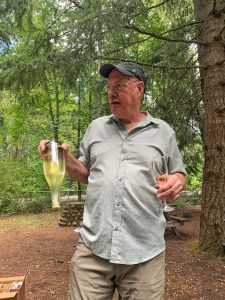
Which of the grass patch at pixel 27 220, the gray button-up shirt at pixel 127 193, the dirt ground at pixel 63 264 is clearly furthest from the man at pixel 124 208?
the grass patch at pixel 27 220

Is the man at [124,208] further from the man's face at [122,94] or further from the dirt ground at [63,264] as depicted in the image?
the dirt ground at [63,264]

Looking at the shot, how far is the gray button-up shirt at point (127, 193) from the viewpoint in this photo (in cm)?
197

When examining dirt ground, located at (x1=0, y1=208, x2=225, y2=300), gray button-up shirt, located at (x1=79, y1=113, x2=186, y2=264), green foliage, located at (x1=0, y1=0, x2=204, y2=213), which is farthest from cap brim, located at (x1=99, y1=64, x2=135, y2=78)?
green foliage, located at (x1=0, y1=0, x2=204, y2=213)

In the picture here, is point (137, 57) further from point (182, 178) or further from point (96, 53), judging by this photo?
point (182, 178)

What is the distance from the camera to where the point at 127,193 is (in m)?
2.00

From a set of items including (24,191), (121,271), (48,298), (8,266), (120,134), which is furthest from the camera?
(24,191)

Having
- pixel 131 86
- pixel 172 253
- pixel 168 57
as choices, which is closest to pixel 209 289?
pixel 172 253

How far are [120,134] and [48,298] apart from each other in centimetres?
330

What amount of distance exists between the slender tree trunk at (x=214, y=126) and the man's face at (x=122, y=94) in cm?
375

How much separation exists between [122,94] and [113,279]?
1095 millimetres

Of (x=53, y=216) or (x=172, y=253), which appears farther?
(x=53, y=216)

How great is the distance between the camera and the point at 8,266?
634cm

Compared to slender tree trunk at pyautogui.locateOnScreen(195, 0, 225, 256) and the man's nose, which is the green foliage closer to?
slender tree trunk at pyautogui.locateOnScreen(195, 0, 225, 256)

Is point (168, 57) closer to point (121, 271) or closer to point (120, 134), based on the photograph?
point (120, 134)
